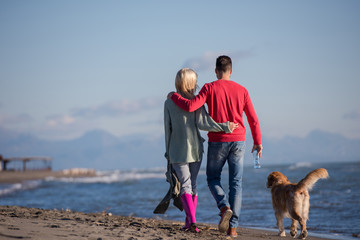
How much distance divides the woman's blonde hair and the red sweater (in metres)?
0.16

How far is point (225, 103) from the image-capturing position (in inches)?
198

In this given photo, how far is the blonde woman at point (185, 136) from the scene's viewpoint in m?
5.00

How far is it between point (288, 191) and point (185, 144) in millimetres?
1505

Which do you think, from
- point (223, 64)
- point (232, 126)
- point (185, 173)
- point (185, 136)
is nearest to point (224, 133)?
point (232, 126)

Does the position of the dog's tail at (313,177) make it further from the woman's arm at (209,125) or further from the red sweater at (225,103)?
the woman's arm at (209,125)

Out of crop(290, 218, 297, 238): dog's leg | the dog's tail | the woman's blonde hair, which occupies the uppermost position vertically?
the woman's blonde hair

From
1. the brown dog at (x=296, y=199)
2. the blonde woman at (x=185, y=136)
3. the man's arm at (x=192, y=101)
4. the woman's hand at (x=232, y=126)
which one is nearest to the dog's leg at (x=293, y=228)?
the brown dog at (x=296, y=199)

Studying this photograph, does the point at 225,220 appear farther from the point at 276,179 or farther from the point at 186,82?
the point at 186,82

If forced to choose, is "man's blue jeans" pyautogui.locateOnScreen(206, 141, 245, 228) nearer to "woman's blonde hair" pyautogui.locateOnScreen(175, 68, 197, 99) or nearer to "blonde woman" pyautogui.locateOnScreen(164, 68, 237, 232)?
"blonde woman" pyautogui.locateOnScreen(164, 68, 237, 232)

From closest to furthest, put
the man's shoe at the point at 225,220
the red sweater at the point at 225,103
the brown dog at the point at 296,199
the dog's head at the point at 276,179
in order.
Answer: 1. the man's shoe at the point at 225,220
2. the red sweater at the point at 225,103
3. the brown dog at the point at 296,199
4. the dog's head at the point at 276,179

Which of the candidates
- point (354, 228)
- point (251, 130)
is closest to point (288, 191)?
point (251, 130)

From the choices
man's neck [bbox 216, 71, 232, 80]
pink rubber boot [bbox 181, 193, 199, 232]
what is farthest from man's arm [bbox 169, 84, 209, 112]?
pink rubber boot [bbox 181, 193, 199, 232]

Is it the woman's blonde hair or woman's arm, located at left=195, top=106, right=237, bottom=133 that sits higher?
the woman's blonde hair

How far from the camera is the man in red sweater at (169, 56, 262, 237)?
4941mm
